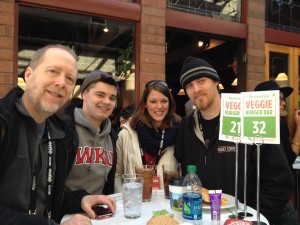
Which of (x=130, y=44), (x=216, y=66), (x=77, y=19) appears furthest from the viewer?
(x=216, y=66)

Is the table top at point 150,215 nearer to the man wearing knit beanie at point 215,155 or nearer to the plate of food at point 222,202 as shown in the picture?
the plate of food at point 222,202

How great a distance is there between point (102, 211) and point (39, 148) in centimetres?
56

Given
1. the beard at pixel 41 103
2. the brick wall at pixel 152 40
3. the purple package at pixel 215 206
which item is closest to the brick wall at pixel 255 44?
the brick wall at pixel 152 40

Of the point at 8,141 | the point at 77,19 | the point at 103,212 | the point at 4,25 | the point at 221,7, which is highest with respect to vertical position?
the point at 221,7

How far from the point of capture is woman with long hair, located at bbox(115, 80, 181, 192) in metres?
2.80

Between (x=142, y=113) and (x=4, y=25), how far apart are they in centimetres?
212

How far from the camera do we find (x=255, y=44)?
555 centimetres

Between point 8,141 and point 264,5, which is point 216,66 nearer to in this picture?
point 264,5

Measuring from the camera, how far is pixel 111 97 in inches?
109

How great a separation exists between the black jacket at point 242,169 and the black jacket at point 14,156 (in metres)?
0.92

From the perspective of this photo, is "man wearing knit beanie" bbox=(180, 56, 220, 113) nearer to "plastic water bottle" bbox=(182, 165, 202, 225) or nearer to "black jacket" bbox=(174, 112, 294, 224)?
"black jacket" bbox=(174, 112, 294, 224)

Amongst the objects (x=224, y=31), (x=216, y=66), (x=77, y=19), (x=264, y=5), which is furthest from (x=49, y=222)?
(x=216, y=66)

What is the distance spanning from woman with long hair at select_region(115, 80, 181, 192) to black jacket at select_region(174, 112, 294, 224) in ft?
0.77

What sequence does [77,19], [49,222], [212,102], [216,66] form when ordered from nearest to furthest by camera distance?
[49,222] < [212,102] < [77,19] < [216,66]
